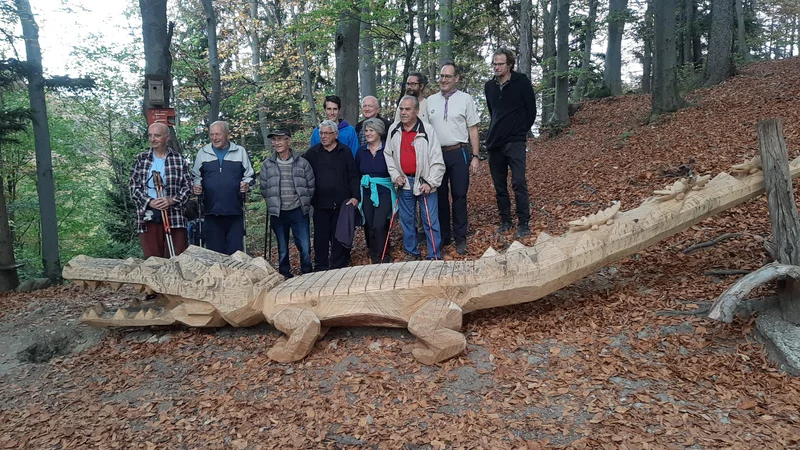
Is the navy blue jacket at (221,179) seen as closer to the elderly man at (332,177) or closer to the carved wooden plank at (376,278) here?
the elderly man at (332,177)

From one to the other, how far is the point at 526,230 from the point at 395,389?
119 inches

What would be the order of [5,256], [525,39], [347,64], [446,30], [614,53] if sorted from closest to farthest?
[5,256], [347,64], [446,30], [525,39], [614,53]

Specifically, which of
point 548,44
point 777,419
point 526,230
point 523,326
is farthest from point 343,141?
point 548,44

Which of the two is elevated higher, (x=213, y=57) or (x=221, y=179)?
(x=213, y=57)

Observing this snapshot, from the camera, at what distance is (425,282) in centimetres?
363

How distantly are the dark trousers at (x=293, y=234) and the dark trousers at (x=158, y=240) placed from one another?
0.99 metres

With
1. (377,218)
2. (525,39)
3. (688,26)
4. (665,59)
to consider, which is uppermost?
(688,26)

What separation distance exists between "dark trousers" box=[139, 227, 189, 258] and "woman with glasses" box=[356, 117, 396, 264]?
204cm

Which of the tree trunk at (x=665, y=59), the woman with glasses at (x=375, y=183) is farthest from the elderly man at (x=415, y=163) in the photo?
the tree trunk at (x=665, y=59)

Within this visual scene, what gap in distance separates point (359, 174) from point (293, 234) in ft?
3.44

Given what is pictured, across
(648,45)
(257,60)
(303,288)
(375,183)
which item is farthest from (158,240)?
(648,45)

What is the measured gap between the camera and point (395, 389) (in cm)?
316

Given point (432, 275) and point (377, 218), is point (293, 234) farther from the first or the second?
point (432, 275)

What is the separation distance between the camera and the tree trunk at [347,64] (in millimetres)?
7355
